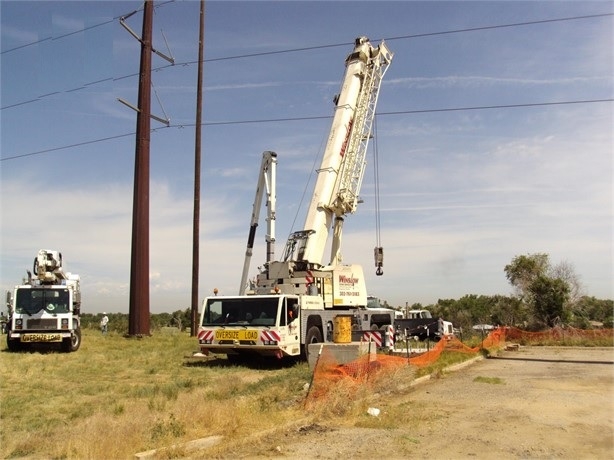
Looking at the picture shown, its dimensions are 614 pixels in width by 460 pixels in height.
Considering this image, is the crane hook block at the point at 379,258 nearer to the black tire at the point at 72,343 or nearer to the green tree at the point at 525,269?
the black tire at the point at 72,343

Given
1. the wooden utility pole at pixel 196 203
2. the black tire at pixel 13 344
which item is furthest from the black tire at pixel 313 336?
the wooden utility pole at pixel 196 203

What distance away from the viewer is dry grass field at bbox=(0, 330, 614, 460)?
6664 millimetres

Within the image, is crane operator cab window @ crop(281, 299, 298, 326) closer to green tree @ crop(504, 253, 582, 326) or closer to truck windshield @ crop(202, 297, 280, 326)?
truck windshield @ crop(202, 297, 280, 326)

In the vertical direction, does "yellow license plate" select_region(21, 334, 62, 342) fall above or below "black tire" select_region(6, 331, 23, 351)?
above

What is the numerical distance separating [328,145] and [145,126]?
419 inches

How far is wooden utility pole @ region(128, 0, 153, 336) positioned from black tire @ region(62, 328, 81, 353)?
16.2 feet

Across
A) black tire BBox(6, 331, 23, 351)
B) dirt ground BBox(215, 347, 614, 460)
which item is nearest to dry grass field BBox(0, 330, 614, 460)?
dirt ground BBox(215, 347, 614, 460)

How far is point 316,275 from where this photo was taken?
57.3 feet

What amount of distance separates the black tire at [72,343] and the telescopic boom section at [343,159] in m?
8.23

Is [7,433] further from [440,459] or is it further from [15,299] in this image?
[15,299]

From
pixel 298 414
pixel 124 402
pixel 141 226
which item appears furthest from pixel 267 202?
pixel 298 414

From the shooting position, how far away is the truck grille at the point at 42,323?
1878cm

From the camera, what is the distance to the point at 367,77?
69.8 ft

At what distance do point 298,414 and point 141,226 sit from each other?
1884 centimetres
